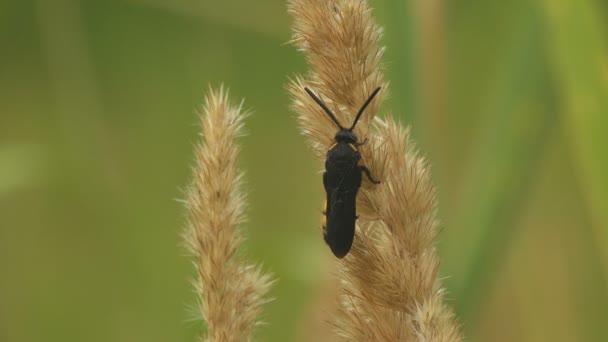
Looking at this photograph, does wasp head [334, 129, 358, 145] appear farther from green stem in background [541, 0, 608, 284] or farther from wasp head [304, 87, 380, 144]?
green stem in background [541, 0, 608, 284]

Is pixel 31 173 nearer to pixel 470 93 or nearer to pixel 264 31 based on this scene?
pixel 264 31

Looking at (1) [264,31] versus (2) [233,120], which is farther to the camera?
(1) [264,31]

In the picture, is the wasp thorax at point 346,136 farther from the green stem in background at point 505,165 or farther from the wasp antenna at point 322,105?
the green stem in background at point 505,165

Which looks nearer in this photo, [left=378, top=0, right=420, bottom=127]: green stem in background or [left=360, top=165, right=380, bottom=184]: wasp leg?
[left=360, top=165, right=380, bottom=184]: wasp leg

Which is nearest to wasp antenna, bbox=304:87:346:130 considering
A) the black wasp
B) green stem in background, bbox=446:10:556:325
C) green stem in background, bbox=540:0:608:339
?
the black wasp

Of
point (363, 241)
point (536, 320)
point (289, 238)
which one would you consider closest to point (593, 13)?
point (363, 241)

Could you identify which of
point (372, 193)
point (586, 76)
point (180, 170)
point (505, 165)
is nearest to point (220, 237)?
point (372, 193)

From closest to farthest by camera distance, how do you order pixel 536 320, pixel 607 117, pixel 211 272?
pixel 211 272 → pixel 607 117 → pixel 536 320
